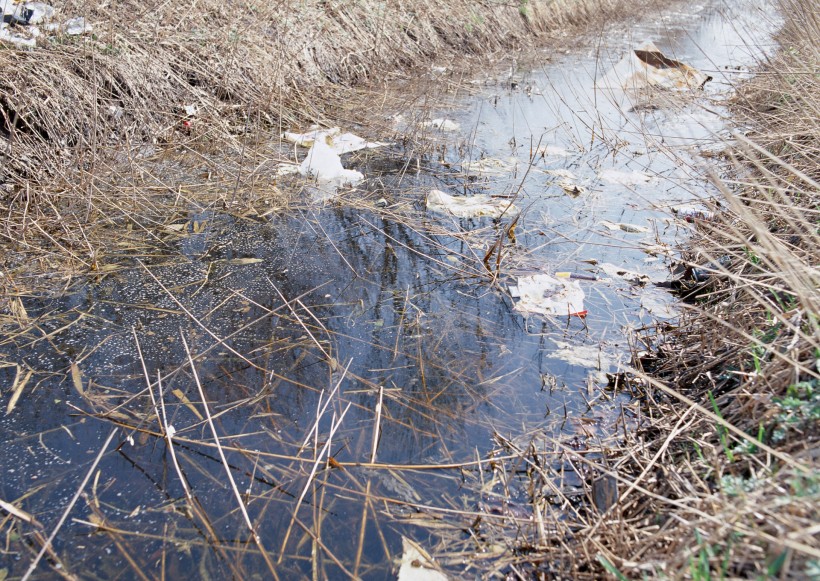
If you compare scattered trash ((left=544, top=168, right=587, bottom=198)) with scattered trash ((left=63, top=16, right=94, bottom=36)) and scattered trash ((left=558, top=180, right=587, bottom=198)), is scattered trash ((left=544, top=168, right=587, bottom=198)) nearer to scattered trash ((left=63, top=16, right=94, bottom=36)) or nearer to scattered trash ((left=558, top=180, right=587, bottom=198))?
scattered trash ((left=558, top=180, right=587, bottom=198))

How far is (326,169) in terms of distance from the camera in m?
3.68

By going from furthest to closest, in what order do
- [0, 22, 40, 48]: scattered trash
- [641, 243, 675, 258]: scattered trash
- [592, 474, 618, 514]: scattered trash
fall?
1. [0, 22, 40, 48]: scattered trash
2. [641, 243, 675, 258]: scattered trash
3. [592, 474, 618, 514]: scattered trash

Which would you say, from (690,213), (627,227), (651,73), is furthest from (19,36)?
(651,73)

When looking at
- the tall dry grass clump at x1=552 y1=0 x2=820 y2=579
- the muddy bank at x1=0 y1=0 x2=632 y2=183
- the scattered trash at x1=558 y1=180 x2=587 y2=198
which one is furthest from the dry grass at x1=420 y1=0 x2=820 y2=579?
the muddy bank at x1=0 y1=0 x2=632 y2=183

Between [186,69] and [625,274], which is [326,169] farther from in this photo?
[625,274]

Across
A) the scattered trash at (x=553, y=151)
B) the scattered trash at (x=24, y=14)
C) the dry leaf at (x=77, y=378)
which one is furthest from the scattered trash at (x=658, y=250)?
the scattered trash at (x=24, y=14)

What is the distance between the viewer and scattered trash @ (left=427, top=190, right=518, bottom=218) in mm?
3312

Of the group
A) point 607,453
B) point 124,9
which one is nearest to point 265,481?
point 607,453

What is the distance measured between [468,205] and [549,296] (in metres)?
0.99

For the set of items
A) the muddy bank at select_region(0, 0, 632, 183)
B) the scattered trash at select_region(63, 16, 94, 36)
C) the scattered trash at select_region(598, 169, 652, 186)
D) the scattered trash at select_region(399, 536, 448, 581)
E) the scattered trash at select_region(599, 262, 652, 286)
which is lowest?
the scattered trash at select_region(598, 169, 652, 186)

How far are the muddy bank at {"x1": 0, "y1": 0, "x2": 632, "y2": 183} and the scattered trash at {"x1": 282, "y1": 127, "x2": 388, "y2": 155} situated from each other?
16 cm

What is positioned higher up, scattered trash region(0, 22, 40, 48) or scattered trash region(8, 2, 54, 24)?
scattered trash region(8, 2, 54, 24)

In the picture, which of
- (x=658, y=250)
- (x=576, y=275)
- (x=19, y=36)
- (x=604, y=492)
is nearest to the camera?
(x=604, y=492)

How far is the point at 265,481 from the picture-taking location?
166 centimetres
